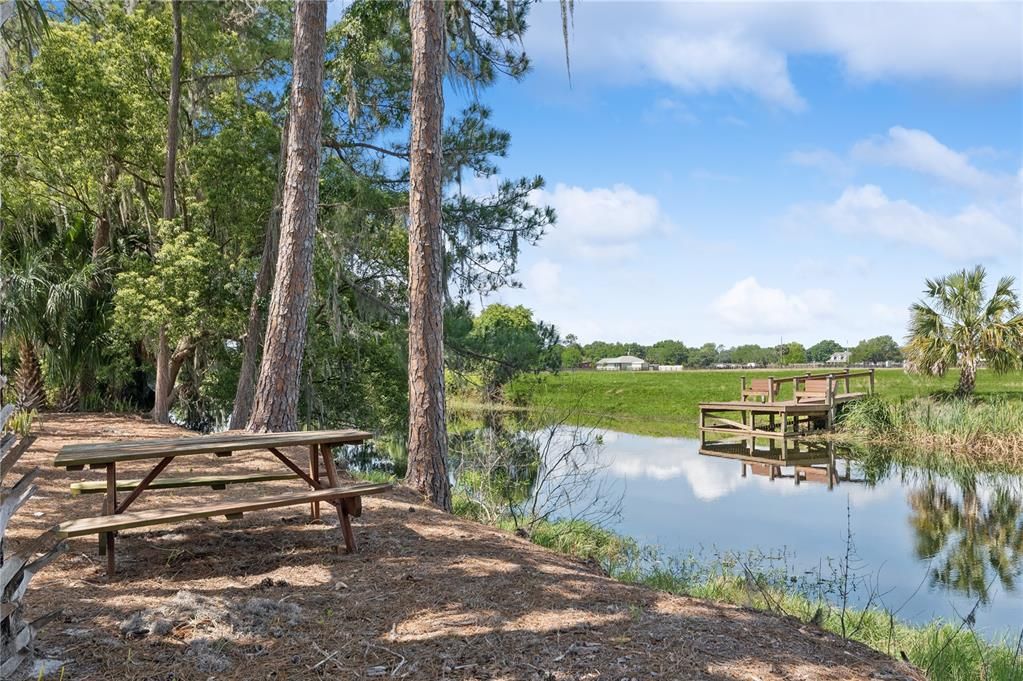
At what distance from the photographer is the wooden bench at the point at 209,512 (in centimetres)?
401

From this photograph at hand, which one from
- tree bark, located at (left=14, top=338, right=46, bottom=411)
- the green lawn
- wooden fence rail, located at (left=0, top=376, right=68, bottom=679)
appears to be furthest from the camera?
the green lawn

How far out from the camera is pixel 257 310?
12.0 meters

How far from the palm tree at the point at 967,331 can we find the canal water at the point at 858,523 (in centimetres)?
702

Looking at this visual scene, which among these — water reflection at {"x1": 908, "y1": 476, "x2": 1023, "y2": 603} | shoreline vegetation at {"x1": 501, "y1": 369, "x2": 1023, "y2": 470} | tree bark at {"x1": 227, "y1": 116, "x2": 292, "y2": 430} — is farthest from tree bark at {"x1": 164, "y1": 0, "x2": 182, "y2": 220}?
water reflection at {"x1": 908, "y1": 476, "x2": 1023, "y2": 603}

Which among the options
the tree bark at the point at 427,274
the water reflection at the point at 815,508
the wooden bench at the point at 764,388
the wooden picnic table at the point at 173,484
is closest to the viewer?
the wooden picnic table at the point at 173,484

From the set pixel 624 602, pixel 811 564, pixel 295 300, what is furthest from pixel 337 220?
pixel 624 602

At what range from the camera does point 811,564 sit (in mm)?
8797

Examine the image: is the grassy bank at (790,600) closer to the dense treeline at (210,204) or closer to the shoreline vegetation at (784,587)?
the shoreline vegetation at (784,587)

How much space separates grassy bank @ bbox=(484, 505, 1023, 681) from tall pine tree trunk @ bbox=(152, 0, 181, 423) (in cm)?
809

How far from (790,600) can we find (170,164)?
11.6 metres

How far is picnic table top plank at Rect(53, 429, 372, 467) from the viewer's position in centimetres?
413

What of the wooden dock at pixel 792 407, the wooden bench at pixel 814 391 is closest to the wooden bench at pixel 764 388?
the wooden dock at pixel 792 407

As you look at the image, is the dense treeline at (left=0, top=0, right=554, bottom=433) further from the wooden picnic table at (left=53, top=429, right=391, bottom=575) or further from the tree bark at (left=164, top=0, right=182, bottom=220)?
the wooden picnic table at (left=53, top=429, right=391, bottom=575)

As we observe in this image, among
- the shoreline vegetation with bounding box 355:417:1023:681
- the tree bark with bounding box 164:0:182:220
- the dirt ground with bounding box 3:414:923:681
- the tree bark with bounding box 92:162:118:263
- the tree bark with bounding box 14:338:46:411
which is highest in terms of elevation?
the tree bark with bounding box 164:0:182:220
